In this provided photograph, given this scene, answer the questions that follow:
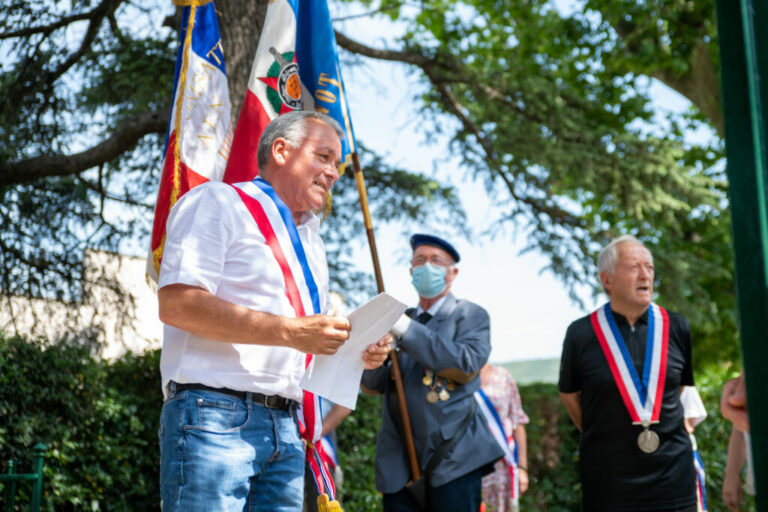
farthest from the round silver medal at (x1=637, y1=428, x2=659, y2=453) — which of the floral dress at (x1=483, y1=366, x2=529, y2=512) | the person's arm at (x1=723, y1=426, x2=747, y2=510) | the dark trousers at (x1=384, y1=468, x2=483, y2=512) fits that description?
the floral dress at (x1=483, y1=366, x2=529, y2=512)

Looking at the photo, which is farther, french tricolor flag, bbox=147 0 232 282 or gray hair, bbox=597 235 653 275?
gray hair, bbox=597 235 653 275

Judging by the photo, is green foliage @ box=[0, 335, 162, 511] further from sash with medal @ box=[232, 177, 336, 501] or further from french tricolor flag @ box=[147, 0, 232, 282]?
sash with medal @ box=[232, 177, 336, 501]

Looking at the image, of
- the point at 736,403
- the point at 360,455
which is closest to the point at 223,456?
the point at 736,403

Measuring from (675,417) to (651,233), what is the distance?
5.57m

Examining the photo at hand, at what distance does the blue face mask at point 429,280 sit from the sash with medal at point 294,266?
6.46ft

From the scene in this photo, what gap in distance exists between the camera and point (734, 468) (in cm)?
373

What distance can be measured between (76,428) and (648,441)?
4.12 metres

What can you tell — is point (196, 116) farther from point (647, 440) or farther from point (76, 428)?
point (647, 440)

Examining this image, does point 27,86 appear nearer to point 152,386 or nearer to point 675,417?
point 152,386

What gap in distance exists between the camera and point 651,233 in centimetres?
954

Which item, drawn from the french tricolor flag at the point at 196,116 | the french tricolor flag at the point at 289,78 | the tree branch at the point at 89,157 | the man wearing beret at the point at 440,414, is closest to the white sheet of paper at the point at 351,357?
the man wearing beret at the point at 440,414

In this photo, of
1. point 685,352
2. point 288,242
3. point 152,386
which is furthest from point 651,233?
point 288,242

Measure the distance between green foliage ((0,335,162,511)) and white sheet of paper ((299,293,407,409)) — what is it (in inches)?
145

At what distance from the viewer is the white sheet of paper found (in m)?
2.57
